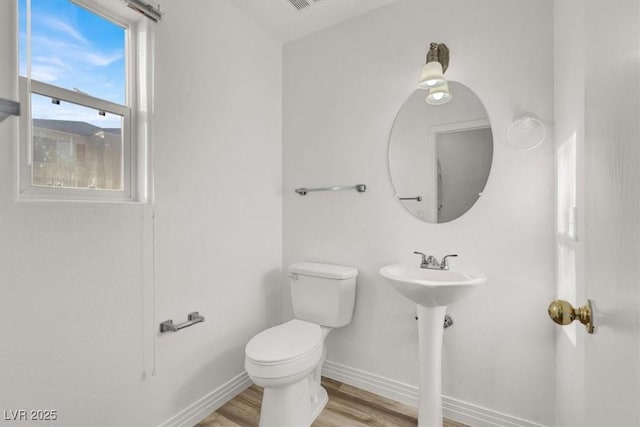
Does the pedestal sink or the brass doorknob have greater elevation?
the brass doorknob

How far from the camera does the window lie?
119 centimetres

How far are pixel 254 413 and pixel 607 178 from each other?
6.53 ft

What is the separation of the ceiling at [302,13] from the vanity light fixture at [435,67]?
1.70 feet

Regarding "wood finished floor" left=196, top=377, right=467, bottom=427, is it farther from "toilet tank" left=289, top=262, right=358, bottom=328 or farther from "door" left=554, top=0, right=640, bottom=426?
Answer: "door" left=554, top=0, right=640, bottom=426

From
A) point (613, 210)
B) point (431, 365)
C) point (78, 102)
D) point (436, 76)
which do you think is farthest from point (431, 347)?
Answer: point (78, 102)

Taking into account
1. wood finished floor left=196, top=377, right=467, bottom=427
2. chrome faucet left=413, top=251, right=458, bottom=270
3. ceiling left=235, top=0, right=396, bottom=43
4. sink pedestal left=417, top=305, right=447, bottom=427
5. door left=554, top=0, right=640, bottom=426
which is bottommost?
wood finished floor left=196, top=377, right=467, bottom=427

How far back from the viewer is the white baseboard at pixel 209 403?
1.63m

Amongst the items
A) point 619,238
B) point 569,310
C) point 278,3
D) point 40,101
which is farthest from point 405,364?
point 278,3

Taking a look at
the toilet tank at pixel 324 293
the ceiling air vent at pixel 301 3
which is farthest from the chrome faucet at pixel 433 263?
the ceiling air vent at pixel 301 3

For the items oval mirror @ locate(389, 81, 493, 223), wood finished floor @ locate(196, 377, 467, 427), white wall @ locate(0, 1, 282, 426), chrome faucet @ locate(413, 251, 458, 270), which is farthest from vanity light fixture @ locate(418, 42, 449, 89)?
wood finished floor @ locate(196, 377, 467, 427)

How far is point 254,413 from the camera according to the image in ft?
5.90

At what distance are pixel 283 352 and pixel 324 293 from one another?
52 centimetres

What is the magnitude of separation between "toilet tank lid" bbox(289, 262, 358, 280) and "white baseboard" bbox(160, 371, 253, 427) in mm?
789

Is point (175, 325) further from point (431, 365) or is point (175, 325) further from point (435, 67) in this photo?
point (435, 67)
